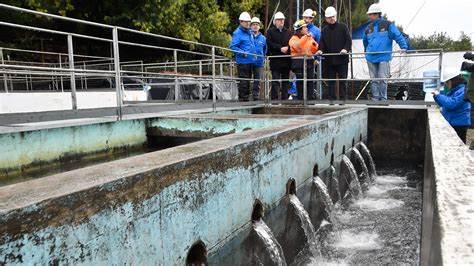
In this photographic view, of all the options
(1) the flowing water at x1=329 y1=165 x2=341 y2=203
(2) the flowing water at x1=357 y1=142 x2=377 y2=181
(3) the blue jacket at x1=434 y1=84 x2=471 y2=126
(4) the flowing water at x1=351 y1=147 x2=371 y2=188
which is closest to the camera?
(1) the flowing water at x1=329 y1=165 x2=341 y2=203

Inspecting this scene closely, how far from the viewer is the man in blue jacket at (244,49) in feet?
28.5

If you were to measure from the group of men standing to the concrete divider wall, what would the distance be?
5.29 meters

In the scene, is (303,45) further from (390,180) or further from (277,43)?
(390,180)

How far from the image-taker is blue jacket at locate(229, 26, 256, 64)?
8734mm

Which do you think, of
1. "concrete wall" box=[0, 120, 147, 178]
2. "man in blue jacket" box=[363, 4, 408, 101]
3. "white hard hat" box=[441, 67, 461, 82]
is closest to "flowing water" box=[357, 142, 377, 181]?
"man in blue jacket" box=[363, 4, 408, 101]

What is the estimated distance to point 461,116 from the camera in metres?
6.74

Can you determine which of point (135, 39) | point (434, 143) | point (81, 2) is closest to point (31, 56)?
point (81, 2)

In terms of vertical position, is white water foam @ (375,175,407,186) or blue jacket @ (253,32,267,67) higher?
blue jacket @ (253,32,267,67)

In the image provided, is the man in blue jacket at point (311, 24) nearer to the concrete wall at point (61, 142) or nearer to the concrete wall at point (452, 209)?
the concrete wall at point (61, 142)

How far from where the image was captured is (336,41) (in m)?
9.30

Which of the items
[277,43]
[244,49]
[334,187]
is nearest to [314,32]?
[277,43]

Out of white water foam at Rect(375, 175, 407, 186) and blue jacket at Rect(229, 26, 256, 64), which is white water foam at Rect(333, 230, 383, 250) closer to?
white water foam at Rect(375, 175, 407, 186)

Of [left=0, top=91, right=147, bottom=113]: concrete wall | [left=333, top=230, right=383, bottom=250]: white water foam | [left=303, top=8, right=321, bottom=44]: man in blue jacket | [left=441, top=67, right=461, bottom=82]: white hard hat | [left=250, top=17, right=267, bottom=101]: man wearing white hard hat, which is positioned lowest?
[left=333, top=230, right=383, bottom=250]: white water foam

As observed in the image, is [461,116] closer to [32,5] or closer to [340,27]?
[340,27]
